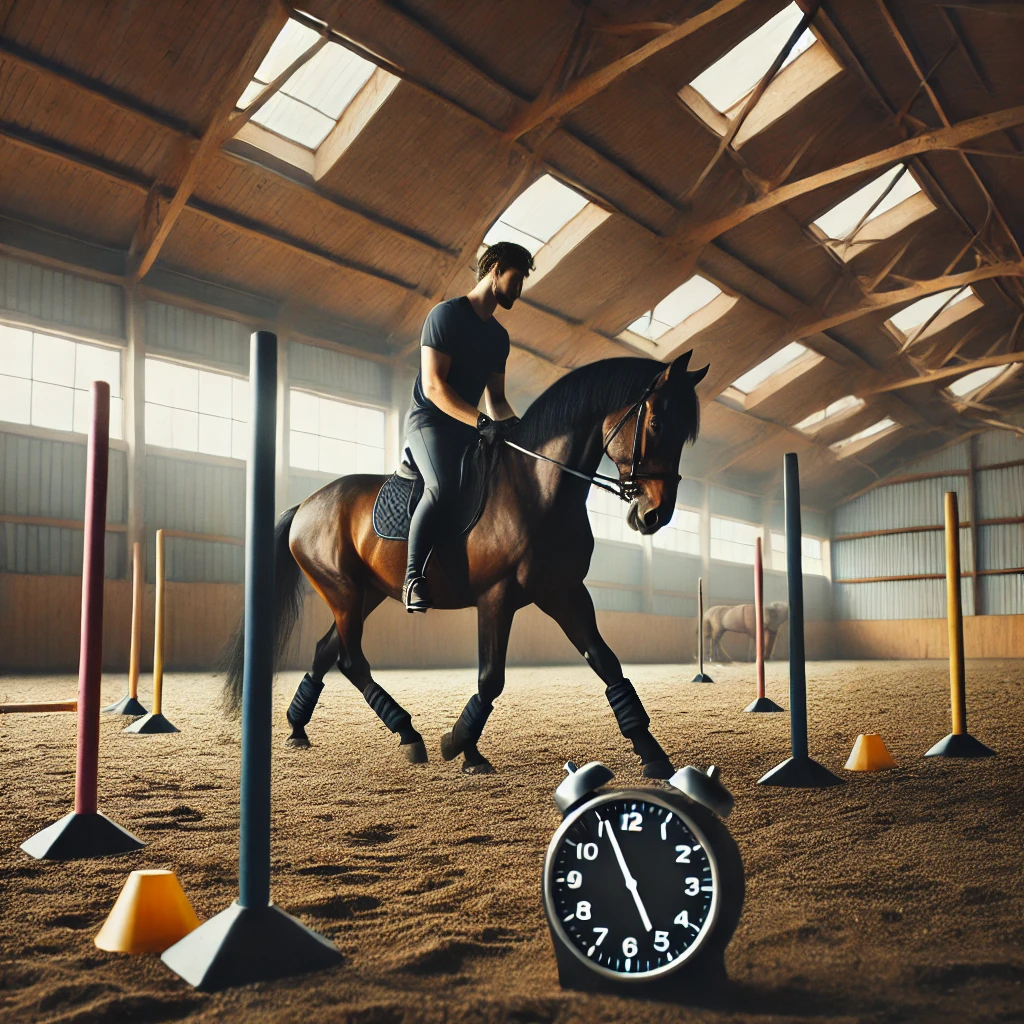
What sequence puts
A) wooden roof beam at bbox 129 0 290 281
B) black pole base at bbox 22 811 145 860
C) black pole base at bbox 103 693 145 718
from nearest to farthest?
black pole base at bbox 22 811 145 860 → black pole base at bbox 103 693 145 718 → wooden roof beam at bbox 129 0 290 281

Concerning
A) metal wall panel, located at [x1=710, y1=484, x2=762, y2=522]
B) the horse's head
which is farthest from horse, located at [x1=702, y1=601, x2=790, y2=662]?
the horse's head

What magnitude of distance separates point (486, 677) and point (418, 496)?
808mm

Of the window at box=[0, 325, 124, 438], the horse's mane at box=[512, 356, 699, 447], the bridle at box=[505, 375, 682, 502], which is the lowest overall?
the bridle at box=[505, 375, 682, 502]

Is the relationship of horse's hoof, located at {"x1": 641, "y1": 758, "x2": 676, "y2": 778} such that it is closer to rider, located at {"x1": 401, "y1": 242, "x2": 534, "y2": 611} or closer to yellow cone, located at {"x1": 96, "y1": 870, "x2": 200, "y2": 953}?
rider, located at {"x1": 401, "y1": 242, "x2": 534, "y2": 611}

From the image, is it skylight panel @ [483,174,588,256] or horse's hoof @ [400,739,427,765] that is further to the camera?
skylight panel @ [483,174,588,256]

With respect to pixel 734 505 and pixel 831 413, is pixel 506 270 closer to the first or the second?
pixel 734 505

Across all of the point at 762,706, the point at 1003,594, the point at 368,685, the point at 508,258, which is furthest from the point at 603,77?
the point at 1003,594

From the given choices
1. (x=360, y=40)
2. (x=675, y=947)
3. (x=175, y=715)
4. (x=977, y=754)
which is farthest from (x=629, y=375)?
(x=360, y=40)

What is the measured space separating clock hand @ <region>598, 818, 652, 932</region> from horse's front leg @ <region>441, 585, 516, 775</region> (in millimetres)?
1955

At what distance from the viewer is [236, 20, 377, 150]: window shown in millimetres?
10086

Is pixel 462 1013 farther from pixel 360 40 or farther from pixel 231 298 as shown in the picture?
pixel 231 298

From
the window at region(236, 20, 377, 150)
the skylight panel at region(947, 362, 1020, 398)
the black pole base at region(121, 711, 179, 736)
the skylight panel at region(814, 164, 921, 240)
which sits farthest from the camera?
the skylight panel at region(947, 362, 1020, 398)

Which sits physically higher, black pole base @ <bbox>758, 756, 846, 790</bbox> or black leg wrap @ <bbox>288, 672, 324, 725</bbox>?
black leg wrap @ <bbox>288, 672, 324, 725</bbox>

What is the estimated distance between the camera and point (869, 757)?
11.5 feet
